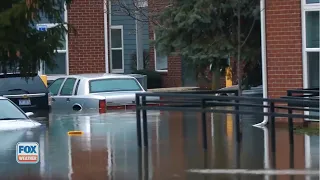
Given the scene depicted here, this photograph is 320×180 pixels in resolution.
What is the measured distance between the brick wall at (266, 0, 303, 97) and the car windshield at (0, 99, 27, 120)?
18.1ft

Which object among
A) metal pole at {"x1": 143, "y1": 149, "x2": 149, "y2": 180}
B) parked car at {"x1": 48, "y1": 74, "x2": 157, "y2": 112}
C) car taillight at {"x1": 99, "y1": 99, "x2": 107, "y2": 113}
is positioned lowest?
metal pole at {"x1": 143, "y1": 149, "x2": 149, "y2": 180}

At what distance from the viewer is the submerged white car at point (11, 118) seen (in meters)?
15.2

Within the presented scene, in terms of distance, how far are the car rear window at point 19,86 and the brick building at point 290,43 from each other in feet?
22.0

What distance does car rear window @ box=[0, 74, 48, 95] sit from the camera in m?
21.4

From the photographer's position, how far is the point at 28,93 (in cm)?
2155

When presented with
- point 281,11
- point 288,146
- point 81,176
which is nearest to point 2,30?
point 81,176

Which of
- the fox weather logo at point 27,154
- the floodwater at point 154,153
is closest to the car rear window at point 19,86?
the floodwater at point 154,153

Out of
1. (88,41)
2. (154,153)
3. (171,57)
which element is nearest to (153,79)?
(171,57)

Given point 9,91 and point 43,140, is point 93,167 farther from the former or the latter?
point 9,91

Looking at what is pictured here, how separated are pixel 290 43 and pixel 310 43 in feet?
1.37

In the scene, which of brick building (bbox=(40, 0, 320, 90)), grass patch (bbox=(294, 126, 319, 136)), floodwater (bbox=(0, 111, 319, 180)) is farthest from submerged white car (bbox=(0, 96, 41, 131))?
grass patch (bbox=(294, 126, 319, 136))

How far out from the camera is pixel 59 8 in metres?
11.8

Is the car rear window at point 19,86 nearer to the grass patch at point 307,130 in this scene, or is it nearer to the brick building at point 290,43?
the brick building at point 290,43

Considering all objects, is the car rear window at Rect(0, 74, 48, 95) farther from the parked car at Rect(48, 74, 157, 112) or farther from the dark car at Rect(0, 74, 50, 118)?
the parked car at Rect(48, 74, 157, 112)
